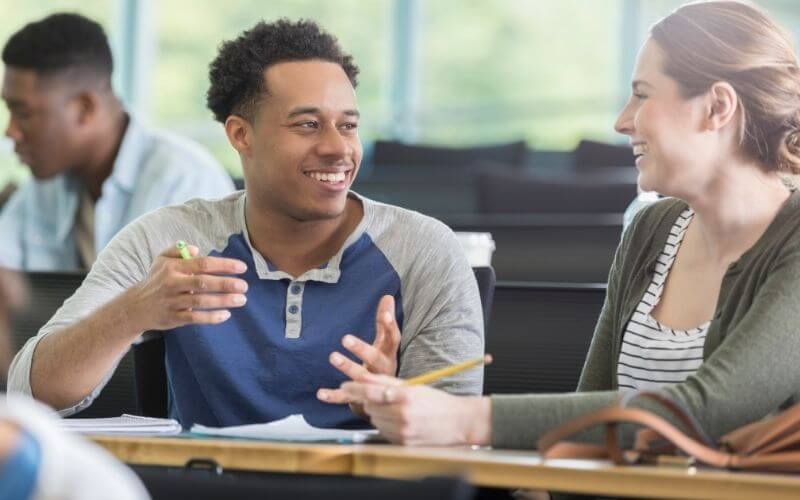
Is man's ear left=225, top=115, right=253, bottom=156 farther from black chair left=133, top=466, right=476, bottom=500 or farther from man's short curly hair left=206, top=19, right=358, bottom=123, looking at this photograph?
black chair left=133, top=466, right=476, bottom=500

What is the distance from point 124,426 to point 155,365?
66 cm

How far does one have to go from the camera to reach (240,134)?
8.47 ft

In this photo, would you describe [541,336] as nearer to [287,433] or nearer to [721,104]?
[721,104]

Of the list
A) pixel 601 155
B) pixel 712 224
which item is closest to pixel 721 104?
pixel 712 224

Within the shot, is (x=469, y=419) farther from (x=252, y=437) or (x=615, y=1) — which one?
(x=615, y=1)

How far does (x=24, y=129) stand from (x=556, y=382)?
7.67 ft

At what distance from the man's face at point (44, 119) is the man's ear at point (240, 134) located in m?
1.64

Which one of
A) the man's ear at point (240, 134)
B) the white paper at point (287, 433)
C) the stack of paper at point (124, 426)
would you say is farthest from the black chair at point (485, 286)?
the stack of paper at point (124, 426)

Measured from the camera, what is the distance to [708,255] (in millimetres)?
2074

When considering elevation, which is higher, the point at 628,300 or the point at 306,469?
the point at 628,300

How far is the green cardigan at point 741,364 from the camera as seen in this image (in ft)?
5.49

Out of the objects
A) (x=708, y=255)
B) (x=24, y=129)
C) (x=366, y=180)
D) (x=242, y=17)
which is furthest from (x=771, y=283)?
(x=242, y=17)

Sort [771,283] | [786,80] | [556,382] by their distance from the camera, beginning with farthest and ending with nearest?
[556,382] → [786,80] → [771,283]

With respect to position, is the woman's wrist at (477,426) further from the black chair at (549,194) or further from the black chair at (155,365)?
the black chair at (549,194)
